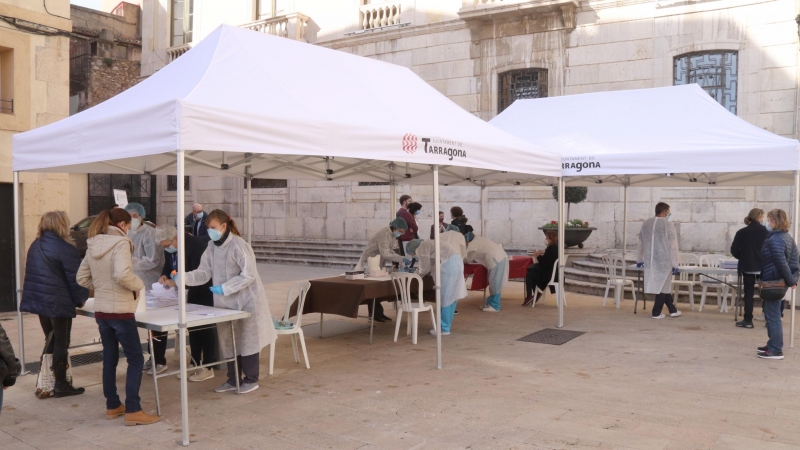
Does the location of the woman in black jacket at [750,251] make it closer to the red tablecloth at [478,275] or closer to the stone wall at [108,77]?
the red tablecloth at [478,275]

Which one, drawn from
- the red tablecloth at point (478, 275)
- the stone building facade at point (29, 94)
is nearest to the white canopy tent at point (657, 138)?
the red tablecloth at point (478, 275)

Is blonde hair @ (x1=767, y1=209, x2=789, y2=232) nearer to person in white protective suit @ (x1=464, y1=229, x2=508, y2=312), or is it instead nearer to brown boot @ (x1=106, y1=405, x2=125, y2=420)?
person in white protective suit @ (x1=464, y1=229, x2=508, y2=312)

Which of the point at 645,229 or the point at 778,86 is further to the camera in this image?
the point at 778,86

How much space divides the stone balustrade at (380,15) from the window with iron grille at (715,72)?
7.79 m

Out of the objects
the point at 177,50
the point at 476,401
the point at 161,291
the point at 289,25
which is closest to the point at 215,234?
the point at 161,291

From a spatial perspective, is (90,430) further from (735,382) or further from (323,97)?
(735,382)

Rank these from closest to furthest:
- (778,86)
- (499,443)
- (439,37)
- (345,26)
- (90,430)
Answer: (499,443), (90,430), (778,86), (439,37), (345,26)

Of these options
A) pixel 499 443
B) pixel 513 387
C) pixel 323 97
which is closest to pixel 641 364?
Answer: pixel 513 387

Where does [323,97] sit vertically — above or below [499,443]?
above

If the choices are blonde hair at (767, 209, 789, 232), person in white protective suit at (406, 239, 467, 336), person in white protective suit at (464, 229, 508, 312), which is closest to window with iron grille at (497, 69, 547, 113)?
person in white protective suit at (464, 229, 508, 312)

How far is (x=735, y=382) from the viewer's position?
20.4 feet

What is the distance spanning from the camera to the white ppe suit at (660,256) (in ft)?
30.9

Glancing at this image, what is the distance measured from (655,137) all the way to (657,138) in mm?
44

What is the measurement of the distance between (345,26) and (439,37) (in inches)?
130
